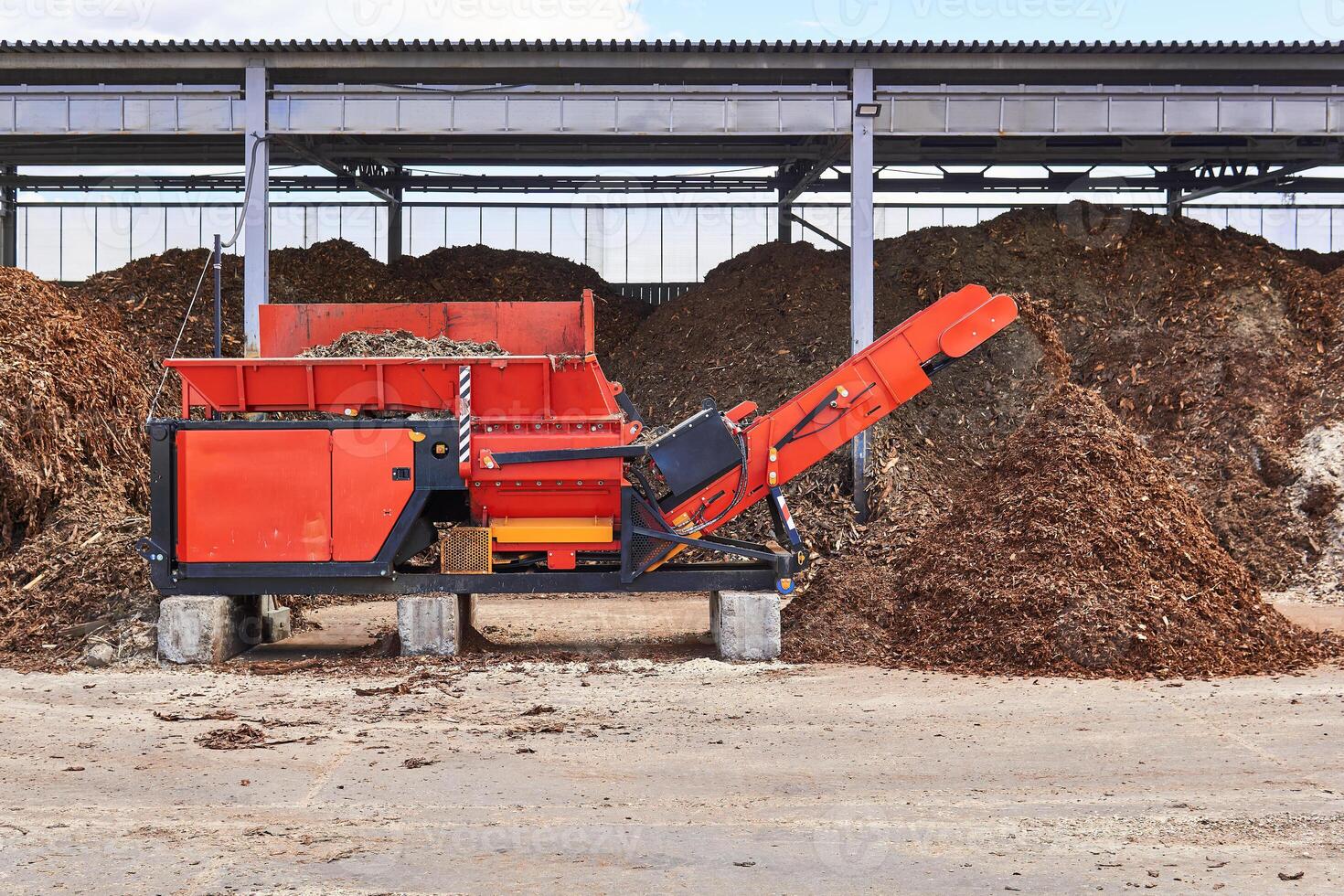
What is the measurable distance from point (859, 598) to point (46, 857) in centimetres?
632

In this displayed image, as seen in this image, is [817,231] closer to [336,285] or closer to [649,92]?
[649,92]

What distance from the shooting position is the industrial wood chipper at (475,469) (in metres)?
8.90

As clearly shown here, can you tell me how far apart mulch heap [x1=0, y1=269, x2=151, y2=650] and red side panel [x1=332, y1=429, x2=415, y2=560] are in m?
1.92

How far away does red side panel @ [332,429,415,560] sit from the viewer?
29.1 ft

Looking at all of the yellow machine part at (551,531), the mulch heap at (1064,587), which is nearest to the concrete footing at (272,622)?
the yellow machine part at (551,531)

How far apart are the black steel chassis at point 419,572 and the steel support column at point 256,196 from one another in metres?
4.67

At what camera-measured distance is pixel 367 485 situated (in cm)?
891

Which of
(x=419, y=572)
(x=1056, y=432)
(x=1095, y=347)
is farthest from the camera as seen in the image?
(x=1095, y=347)

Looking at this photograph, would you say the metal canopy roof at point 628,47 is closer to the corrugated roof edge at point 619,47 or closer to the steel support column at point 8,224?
the corrugated roof edge at point 619,47

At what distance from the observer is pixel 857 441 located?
44.0 ft

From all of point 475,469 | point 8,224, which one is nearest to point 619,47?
point 475,469

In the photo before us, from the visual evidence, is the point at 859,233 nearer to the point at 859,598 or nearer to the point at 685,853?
the point at 859,598

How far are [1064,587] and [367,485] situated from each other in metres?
4.93

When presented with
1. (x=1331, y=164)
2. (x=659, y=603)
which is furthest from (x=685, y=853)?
(x=1331, y=164)
